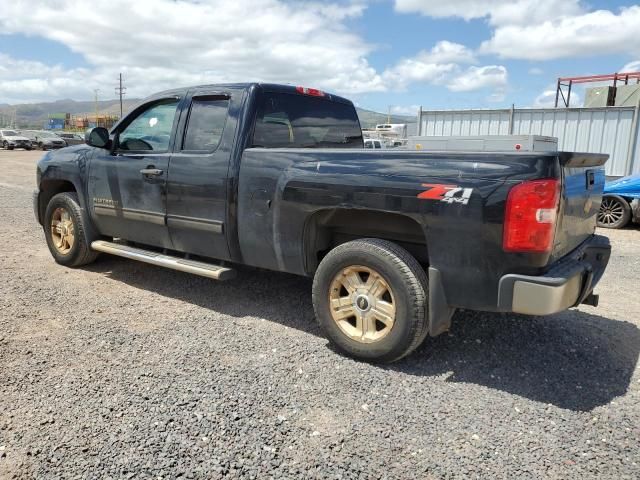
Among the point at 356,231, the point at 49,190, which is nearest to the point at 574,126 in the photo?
the point at 356,231

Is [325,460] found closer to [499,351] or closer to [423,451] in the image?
[423,451]

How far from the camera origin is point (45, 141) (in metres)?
39.3

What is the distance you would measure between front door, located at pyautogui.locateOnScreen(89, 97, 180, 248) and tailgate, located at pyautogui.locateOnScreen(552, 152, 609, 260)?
3.20 m

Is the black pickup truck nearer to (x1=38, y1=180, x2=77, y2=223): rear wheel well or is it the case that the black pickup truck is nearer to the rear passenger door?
the rear passenger door

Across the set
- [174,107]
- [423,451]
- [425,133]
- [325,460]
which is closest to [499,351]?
[423,451]

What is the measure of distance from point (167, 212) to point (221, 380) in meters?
1.91

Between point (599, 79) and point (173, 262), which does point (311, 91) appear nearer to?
point (173, 262)

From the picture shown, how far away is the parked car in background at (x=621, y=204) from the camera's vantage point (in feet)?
31.6

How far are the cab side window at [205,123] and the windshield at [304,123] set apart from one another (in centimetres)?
34

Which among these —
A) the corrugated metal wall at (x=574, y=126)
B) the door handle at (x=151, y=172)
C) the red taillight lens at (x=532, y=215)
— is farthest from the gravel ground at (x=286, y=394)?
the corrugated metal wall at (x=574, y=126)

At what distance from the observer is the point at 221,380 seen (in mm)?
3387

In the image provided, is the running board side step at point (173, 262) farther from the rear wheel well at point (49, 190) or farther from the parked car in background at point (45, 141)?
the parked car in background at point (45, 141)

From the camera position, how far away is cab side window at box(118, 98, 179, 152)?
487 cm

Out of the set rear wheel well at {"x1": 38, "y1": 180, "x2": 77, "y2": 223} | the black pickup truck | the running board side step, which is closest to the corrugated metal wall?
the black pickup truck
